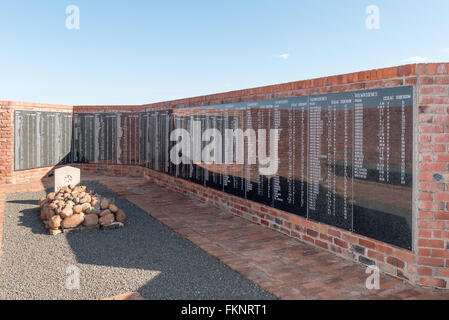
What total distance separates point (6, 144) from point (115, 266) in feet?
30.1

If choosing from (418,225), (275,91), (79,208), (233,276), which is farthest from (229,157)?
(418,225)

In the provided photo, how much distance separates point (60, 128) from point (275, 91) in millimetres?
10071

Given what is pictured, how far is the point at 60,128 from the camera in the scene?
14133 mm

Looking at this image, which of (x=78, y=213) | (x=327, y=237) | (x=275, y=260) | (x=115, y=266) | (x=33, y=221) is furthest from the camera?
(x=33, y=221)

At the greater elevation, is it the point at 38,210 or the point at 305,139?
the point at 305,139

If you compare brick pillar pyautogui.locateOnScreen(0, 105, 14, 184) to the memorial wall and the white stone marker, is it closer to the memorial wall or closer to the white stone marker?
the white stone marker

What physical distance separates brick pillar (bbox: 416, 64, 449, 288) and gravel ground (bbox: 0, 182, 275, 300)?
6.32ft

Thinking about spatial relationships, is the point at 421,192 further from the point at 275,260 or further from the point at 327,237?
the point at 275,260

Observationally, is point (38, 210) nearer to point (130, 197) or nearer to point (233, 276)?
point (130, 197)

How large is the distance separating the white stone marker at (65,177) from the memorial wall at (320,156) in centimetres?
279

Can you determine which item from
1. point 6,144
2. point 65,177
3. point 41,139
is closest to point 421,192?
point 65,177

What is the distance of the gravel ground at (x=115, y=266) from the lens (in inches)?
169

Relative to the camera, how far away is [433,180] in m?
4.44

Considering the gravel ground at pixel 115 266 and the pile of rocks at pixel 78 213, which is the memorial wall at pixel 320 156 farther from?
the pile of rocks at pixel 78 213
